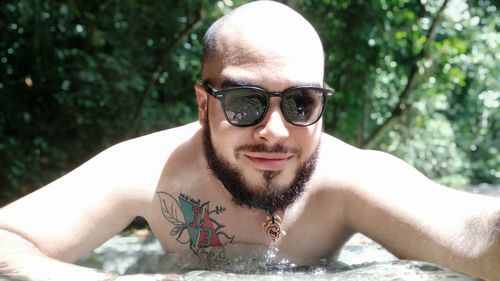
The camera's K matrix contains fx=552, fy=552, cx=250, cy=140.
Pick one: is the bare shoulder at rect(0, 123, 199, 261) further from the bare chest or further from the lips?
the lips

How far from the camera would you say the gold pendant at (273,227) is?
6.68 feet

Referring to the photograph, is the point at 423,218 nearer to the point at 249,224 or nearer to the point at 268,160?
the point at 268,160

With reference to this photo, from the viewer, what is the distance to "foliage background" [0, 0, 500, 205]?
6074 mm

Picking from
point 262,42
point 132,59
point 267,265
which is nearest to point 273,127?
point 262,42

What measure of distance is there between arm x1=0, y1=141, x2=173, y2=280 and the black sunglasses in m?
0.48

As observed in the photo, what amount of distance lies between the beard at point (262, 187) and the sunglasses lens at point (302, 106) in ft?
0.57

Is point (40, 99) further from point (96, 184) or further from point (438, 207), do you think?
point (438, 207)

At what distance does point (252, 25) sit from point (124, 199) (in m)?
0.78

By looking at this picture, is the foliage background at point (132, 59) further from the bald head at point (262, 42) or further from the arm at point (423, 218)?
the arm at point (423, 218)

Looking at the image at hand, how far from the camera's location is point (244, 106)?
1.81 m

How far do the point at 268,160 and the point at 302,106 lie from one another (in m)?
0.21

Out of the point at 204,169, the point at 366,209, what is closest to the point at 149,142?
the point at 204,169

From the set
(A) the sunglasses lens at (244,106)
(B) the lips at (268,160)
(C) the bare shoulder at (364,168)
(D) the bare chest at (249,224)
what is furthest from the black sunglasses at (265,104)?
(D) the bare chest at (249,224)

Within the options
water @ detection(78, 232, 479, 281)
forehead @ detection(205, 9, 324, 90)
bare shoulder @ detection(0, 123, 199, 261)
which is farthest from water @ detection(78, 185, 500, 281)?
forehead @ detection(205, 9, 324, 90)
